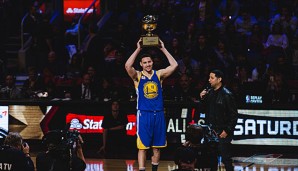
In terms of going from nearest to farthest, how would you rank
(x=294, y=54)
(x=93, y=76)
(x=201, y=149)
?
(x=201, y=149) → (x=93, y=76) → (x=294, y=54)

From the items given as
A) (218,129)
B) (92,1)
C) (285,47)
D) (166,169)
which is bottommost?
(166,169)

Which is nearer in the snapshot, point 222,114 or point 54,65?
point 222,114

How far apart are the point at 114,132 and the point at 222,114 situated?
15.5 feet

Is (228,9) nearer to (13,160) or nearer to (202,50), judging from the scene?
(202,50)

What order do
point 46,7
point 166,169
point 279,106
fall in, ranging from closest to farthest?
1. point 166,169
2. point 279,106
3. point 46,7

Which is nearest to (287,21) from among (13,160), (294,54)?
(294,54)

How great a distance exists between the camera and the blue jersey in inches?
477

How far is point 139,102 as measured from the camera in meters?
12.2

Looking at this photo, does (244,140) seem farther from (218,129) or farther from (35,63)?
(35,63)

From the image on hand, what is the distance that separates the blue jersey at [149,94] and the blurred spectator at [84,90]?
A: 4.90 m

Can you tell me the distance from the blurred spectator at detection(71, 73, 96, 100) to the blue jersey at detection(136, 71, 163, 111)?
4899mm

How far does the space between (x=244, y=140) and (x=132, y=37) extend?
18.2 ft

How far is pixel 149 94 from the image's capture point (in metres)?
12.1

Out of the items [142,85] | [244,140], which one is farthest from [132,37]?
[142,85]
